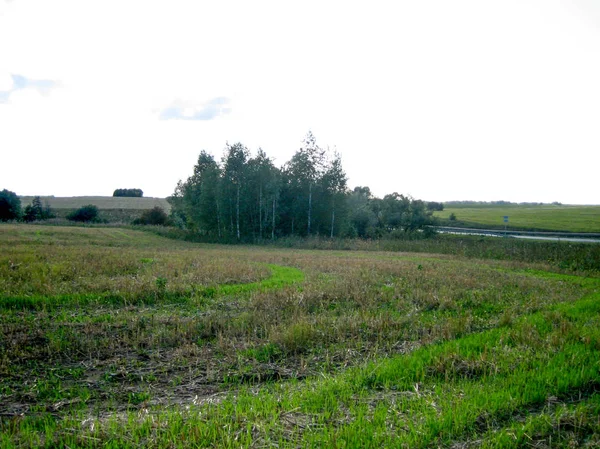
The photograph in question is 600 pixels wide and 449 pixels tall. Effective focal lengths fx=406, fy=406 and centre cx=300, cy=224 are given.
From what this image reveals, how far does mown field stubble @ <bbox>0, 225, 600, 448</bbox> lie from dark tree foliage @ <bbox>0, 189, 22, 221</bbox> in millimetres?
72342

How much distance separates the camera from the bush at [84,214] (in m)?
83.4

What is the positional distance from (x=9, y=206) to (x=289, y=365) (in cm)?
8546

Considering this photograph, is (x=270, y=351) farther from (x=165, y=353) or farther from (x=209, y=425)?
(x=209, y=425)

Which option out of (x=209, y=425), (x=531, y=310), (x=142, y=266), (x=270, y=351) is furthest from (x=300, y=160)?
(x=209, y=425)

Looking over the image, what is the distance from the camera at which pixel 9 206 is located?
245 feet

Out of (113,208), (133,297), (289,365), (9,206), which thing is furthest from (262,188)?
(113,208)

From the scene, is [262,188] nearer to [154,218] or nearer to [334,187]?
[334,187]

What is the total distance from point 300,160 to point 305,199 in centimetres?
516

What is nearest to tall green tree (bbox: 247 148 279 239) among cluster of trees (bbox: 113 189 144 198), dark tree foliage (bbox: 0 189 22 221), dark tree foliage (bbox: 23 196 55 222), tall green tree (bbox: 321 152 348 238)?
tall green tree (bbox: 321 152 348 238)

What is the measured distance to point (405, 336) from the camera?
10.1 meters

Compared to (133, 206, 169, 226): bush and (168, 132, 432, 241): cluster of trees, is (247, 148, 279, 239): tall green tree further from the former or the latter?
(133, 206, 169, 226): bush

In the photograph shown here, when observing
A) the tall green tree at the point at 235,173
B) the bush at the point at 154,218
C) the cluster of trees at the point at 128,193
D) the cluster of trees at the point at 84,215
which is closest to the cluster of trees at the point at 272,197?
the tall green tree at the point at 235,173

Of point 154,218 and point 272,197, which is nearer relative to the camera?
point 272,197

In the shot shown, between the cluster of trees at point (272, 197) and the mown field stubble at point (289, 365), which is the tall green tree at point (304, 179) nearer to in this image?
the cluster of trees at point (272, 197)
